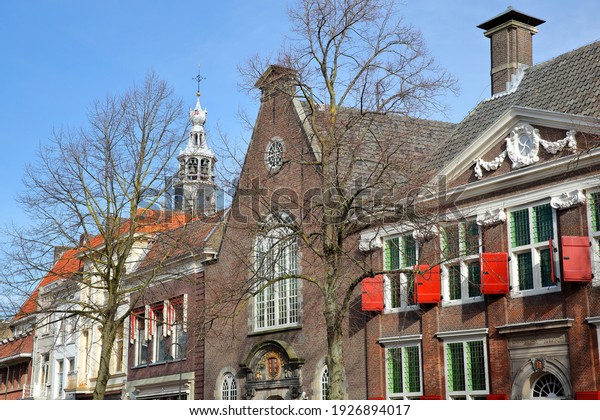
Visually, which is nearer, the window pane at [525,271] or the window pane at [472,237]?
the window pane at [525,271]

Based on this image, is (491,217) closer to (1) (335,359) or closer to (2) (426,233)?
(2) (426,233)

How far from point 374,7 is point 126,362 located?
25543 millimetres

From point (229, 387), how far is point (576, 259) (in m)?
16.6

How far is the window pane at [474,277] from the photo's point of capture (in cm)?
2552

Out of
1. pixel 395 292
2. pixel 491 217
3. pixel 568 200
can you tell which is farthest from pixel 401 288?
pixel 568 200

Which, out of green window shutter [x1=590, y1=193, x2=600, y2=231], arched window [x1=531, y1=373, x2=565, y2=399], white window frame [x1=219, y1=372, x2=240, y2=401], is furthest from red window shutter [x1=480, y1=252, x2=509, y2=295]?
white window frame [x1=219, y1=372, x2=240, y2=401]

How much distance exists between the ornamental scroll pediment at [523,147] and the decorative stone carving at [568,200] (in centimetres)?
115

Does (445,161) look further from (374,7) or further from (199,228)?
(199,228)

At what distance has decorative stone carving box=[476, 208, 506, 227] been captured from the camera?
24.8 m

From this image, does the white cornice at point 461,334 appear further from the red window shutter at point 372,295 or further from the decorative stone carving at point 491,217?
the decorative stone carving at point 491,217

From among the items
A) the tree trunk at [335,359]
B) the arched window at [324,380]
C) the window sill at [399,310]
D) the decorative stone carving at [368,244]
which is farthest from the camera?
the arched window at [324,380]

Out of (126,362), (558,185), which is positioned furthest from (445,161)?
(126,362)

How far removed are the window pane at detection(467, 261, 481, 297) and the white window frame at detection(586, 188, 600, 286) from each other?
12.2 feet

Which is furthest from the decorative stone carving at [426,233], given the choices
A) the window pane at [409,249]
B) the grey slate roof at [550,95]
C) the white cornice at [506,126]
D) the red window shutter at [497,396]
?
the red window shutter at [497,396]
